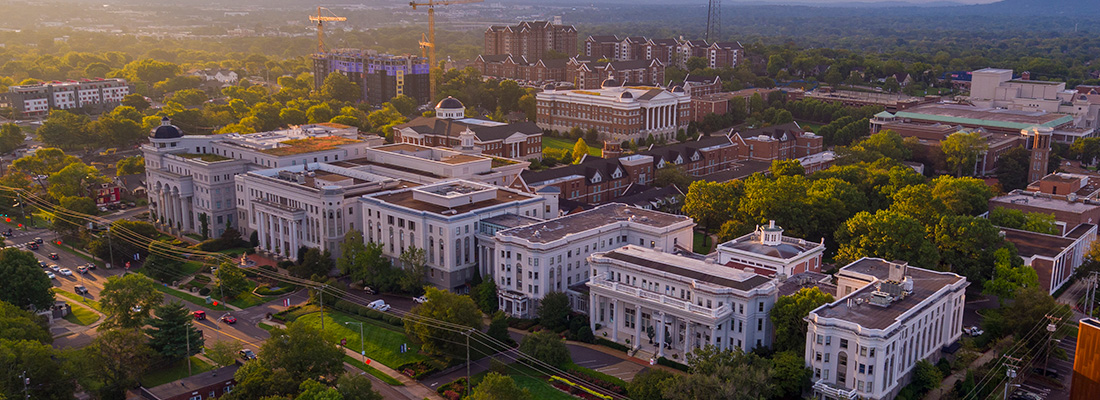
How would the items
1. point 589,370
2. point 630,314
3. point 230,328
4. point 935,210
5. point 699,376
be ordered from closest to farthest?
point 699,376, point 589,370, point 630,314, point 230,328, point 935,210

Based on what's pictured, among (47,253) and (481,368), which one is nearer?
(481,368)

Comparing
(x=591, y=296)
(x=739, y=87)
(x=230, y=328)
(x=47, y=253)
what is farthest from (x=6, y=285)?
(x=739, y=87)

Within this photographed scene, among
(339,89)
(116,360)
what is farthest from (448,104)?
(116,360)

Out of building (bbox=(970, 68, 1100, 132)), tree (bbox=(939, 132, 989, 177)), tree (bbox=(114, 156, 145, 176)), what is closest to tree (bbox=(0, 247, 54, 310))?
tree (bbox=(114, 156, 145, 176))

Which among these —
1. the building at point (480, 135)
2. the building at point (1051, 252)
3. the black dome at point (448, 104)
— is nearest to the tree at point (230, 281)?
the building at point (480, 135)

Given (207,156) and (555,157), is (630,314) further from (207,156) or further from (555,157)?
(555,157)
